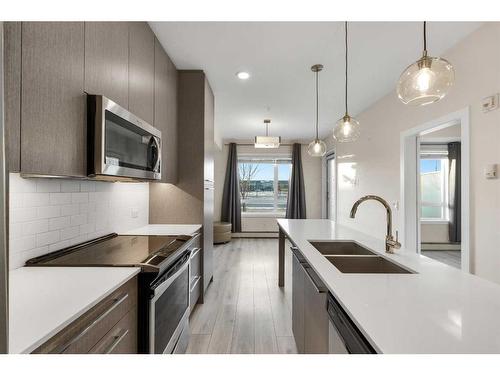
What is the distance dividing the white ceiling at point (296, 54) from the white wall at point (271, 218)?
2.94 m

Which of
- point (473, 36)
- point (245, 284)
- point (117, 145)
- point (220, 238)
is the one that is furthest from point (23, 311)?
point (220, 238)

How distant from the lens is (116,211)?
2215mm

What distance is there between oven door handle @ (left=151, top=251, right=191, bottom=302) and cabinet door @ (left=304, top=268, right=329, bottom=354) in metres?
0.81

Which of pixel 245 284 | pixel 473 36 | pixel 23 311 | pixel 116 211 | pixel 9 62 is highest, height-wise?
pixel 473 36

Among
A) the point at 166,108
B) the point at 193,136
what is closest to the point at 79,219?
the point at 166,108

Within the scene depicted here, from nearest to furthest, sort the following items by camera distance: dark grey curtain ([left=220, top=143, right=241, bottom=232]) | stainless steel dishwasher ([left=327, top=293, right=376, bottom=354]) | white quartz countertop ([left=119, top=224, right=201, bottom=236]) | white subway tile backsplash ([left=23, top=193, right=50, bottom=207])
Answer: stainless steel dishwasher ([left=327, top=293, right=376, bottom=354]) < white subway tile backsplash ([left=23, top=193, right=50, bottom=207]) < white quartz countertop ([left=119, top=224, right=201, bottom=236]) < dark grey curtain ([left=220, top=143, right=241, bottom=232])

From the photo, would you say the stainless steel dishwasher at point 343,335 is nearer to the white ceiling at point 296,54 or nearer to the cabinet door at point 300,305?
the cabinet door at point 300,305

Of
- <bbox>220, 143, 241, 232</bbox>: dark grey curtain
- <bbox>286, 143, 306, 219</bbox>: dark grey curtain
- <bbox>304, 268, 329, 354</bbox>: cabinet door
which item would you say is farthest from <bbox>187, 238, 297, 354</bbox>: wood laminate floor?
<bbox>286, 143, 306, 219</bbox>: dark grey curtain

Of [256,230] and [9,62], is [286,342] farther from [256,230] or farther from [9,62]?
[256,230]

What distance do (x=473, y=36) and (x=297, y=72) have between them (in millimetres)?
1534

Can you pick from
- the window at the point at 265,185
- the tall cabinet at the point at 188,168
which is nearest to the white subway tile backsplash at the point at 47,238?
the tall cabinet at the point at 188,168

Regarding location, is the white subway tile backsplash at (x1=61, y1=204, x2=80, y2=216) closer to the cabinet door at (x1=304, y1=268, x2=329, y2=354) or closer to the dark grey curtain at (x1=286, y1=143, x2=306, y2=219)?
the cabinet door at (x1=304, y1=268, x2=329, y2=354)

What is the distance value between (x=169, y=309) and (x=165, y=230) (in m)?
0.97

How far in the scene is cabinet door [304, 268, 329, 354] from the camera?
122cm
